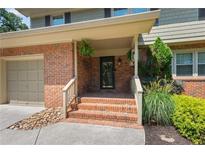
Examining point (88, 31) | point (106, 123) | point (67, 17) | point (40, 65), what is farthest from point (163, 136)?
point (67, 17)

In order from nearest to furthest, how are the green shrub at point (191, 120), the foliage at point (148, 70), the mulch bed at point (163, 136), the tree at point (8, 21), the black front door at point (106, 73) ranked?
1. the mulch bed at point (163, 136)
2. the green shrub at point (191, 120)
3. the foliage at point (148, 70)
4. the black front door at point (106, 73)
5. the tree at point (8, 21)

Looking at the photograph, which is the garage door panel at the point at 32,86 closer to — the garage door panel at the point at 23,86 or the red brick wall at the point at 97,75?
the garage door panel at the point at 23,86

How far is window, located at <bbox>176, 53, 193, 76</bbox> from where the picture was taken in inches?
364

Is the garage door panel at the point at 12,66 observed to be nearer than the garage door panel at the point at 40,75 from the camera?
No

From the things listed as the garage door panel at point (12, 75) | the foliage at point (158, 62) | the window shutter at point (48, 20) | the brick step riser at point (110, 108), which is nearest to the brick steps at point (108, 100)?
the brick step riser at point (110, 108)

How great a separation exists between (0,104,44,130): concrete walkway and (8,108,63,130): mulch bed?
32 centimetres

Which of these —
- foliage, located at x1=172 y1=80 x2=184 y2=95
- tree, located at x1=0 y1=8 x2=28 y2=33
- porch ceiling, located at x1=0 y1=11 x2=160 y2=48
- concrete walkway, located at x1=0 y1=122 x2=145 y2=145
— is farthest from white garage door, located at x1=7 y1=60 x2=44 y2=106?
tree, located at x1=0 y1=8 x2=28 y2=33

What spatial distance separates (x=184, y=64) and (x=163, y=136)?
542 cm

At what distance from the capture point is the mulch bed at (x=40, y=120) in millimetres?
5969

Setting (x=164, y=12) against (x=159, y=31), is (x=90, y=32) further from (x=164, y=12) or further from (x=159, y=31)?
(x=164, y=12)

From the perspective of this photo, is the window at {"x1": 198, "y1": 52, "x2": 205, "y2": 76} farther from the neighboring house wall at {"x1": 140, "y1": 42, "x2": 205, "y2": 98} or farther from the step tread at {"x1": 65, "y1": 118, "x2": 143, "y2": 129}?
the step tread at {"x1": 65, "y1": 118, "x2": 143, "y2": 129}

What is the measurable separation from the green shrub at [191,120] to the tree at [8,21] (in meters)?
28.8

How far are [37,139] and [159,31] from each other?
783 centimetres
